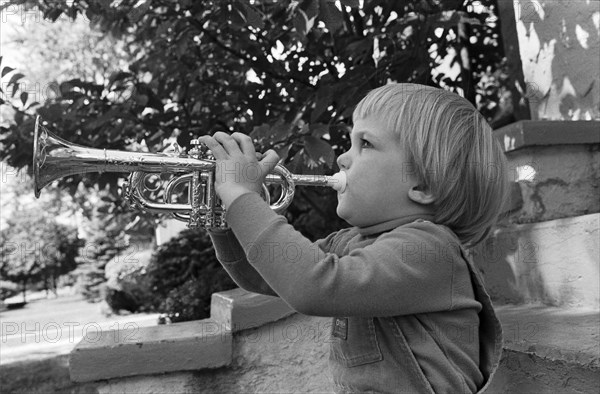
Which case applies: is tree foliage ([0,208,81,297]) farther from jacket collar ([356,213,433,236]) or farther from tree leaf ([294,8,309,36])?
jacket collar ([356,213,433,236])

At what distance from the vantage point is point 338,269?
1.22 meters

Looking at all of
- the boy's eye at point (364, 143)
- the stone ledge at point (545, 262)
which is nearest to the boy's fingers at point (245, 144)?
the boy's eye at point (364, 143)

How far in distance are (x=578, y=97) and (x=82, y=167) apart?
2146 mm

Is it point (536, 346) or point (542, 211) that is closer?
point (536, 346)

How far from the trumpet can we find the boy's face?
5cm

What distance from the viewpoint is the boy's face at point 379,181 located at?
1.38m

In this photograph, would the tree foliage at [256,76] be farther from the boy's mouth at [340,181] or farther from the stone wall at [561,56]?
the boy's mouth at [340,181]

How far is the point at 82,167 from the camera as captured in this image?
58.9 inches

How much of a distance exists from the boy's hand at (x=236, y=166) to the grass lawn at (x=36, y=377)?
5.03 feet

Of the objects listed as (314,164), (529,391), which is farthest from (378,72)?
(529,391)

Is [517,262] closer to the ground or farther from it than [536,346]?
farther from it

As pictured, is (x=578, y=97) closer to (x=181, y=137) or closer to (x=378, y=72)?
(x=378, y=72)

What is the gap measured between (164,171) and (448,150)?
65 centimetres

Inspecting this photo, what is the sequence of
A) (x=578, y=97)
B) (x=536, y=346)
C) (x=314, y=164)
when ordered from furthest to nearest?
(x=578, y=97), (x=314, y=164), (x=536, y=346)
